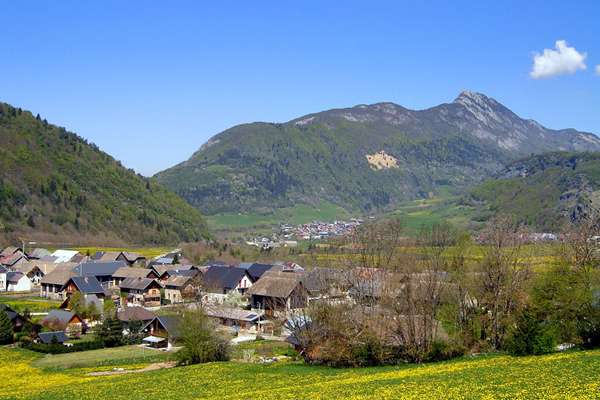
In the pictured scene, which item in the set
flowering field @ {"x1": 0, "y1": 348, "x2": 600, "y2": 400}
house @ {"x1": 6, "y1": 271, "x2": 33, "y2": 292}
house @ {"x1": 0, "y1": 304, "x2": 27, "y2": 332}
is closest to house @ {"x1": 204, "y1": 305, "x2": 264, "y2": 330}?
house @ {"x1": 0, "y1": 304, "x2": 27, "y2": 332}

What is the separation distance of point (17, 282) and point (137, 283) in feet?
88.4

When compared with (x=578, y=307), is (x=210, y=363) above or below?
below

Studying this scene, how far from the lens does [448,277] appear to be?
52500 millimetres

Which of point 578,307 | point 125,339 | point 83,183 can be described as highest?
point 83,183

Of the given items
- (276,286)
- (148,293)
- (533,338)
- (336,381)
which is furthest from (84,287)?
(533,338)

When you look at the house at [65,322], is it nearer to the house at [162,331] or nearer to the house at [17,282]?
the house at [162,331]

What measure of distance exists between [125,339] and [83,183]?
455 ft

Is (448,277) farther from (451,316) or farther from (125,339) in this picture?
(125,339)

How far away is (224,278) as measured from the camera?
332 ft

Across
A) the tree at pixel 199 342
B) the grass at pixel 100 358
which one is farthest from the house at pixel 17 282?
the tree at pixel 199 342

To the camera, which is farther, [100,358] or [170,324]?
[170,324]

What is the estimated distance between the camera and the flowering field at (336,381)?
24.7 m

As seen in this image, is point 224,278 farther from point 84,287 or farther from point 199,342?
point 199,342

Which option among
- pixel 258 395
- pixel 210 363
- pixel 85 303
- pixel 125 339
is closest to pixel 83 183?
pixel 85 303
